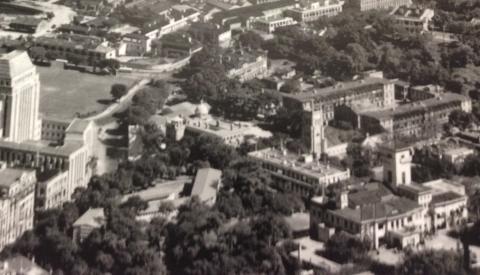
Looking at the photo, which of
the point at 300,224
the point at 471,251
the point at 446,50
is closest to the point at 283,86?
the point at 446,50

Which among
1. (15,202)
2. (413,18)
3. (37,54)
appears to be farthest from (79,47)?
(15,202)

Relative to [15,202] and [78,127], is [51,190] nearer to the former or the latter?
[15,202]

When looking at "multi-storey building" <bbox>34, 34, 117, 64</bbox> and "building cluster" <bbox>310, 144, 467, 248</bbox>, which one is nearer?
"building cluster" <bbox>310, 144, 467, 248</bbox>

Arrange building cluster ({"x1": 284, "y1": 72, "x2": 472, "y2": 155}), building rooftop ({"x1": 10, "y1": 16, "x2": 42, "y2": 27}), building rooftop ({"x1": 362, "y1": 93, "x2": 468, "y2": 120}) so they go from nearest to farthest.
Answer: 1. building cluster ({"x1": 284, "y1": 72, "x2": 472, "y2": 155})
2. building rooftop ({"x1": 362, "y1": 93, "x2": 468, "y2": 120})
3. building rooftop ({"x1": 10, "y1": 16, "x2": 42, "y2": 27})

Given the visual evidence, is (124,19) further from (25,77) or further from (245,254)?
(245,254)

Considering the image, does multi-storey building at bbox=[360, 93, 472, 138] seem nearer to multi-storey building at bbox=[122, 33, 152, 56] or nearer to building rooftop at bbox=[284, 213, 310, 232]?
building rooftop at bbox=[284, 213, 310, 232]

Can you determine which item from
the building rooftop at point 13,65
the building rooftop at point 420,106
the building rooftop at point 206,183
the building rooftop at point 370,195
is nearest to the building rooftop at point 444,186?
the building rooftop at point 370,195

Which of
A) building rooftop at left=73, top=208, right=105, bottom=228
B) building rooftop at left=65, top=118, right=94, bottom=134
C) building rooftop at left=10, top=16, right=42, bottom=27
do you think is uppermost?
building rooftop at left=10, top=16, right=42, bottom=27

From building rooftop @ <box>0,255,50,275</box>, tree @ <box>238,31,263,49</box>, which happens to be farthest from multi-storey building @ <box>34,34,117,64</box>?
building rooftop @ <box>0,255,50,275</box>
